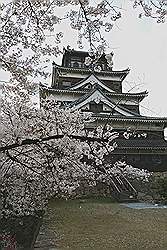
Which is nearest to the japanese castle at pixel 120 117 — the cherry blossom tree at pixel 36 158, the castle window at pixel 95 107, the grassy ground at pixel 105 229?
the castle window at pixel 95 107

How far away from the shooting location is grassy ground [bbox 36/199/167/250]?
5.57 metres

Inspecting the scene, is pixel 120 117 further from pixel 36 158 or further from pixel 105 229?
pixel 36 158

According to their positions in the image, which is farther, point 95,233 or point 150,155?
point 150,155

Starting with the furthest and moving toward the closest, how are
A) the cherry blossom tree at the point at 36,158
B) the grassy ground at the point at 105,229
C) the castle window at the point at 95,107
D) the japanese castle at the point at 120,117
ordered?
the castle window at the point at 95,107 → the japanese castle at the point at 120,117 → the grassy ground at the point at 105,229 → the cherry blossom tree at the point at 36,158

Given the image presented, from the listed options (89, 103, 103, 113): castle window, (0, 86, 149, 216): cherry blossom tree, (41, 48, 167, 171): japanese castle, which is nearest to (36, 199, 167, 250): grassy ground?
(0, 86, 149, 216): cherry blossom tree

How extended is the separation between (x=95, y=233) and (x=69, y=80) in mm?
17310

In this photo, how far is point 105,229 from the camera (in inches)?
276

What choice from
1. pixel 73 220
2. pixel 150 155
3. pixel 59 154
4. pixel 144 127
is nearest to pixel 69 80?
pixel 144 127

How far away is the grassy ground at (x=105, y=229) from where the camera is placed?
18.3 feet

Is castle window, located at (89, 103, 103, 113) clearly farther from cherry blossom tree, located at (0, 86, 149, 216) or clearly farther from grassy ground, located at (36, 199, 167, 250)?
cherry blossom tree, located at (0, 86, 149, 216)

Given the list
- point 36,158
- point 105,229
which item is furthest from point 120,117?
point 36,158

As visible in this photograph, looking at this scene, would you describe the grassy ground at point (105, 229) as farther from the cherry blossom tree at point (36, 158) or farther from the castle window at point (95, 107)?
the castle window at point (95, 107)

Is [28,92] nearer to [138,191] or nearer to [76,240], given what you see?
[76,240]

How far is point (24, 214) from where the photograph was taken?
5695 mm
